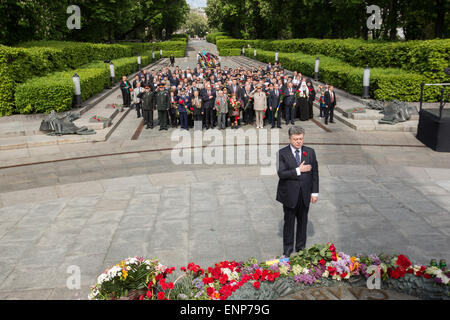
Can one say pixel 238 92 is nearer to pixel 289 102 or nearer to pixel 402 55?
pixel 289 102

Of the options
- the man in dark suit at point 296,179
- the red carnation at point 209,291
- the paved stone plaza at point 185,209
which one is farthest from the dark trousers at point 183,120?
the red carnation at point 209,291

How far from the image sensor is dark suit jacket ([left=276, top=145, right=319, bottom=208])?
638 cm

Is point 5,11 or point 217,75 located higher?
point 5,11

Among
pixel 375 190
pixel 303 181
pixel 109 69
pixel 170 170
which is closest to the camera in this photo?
pixel 303 181

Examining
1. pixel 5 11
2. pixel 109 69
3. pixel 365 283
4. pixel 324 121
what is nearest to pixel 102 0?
pixel 109 69

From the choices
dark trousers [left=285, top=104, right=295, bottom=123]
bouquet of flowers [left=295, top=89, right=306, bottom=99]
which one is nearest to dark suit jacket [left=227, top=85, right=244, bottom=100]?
dark trousers [left=285, top=104, right=295, bottom=123]

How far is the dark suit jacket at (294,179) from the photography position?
638cm

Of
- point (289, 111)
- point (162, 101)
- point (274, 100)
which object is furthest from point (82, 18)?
point (274, 100)

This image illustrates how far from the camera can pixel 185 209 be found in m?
9.26

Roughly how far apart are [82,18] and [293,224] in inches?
1588

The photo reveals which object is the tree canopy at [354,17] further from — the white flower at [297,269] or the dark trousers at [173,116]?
the white flower at [297,269]

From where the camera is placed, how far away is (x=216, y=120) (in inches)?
725
